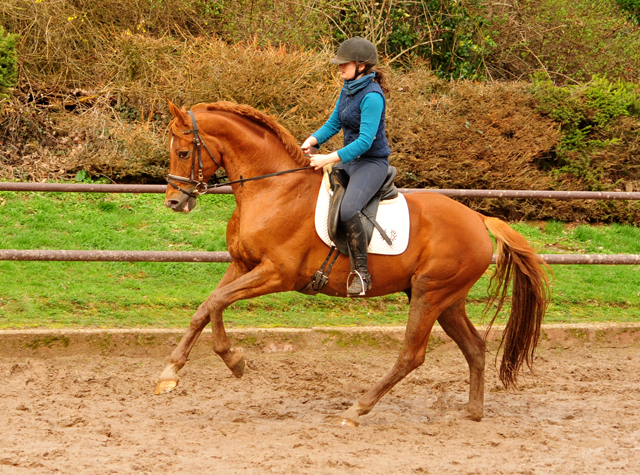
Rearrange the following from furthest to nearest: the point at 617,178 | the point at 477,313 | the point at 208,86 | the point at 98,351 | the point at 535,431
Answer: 1. the point at 617,178
2. the point at 208,86
3. the point at 477,313
4. the point at 98,351
5. the point at 535,431

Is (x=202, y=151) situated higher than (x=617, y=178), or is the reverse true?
(x=202, y=151)

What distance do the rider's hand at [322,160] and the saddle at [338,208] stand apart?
0.59 ft

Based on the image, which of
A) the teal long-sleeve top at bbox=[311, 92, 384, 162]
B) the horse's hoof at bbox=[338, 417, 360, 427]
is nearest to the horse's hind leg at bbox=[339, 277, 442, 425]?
the horse's hoof at bbox=[338, 417, 360, 427]

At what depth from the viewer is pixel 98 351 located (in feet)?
19.5

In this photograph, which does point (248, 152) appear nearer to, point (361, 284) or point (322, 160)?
point (322, 160)

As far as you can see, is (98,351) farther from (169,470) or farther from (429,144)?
(429,144)

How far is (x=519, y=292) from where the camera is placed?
536 cm

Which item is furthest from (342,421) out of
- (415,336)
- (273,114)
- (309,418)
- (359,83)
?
(273,114)

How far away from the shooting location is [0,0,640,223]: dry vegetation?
9.82 metres

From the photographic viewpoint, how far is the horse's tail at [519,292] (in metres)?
5.27

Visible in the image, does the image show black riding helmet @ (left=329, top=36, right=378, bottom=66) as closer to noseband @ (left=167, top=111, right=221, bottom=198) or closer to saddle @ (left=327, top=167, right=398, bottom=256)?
saddle @ (left=327, top=167, right=398, bottom=256)

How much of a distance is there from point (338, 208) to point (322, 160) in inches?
14.2

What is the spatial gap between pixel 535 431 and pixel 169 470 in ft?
8.28

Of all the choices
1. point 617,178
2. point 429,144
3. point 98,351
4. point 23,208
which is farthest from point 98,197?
point 617,178
